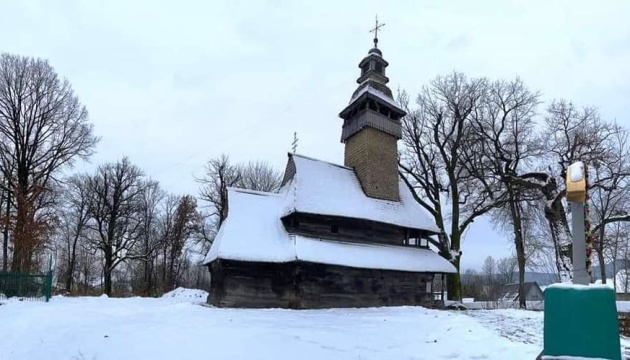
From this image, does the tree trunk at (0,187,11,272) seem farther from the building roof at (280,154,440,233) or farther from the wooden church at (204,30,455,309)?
the building roof at (280,154,440,233)

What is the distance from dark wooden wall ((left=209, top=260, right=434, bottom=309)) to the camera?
17891 millimetres

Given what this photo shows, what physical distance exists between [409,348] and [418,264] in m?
14.3

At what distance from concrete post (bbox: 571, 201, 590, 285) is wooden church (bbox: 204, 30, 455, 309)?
1304 centimetres

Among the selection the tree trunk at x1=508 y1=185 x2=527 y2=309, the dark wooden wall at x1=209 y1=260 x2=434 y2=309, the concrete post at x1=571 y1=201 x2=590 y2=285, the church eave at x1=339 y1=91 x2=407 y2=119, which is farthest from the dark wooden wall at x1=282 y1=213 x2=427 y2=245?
the concrete post at x1=571 y1=201 x2=590 y2=285

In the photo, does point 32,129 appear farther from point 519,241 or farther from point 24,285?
point 519,241

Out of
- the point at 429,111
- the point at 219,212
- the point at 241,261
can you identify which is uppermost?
the point at 429,111

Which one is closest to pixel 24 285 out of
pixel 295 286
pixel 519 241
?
pixel 295 286

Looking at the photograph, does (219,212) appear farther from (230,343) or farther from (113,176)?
(230,343)

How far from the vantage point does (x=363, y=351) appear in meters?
7.62

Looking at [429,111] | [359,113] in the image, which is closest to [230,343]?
[359,113]

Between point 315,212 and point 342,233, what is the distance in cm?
215

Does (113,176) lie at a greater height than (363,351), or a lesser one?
greater

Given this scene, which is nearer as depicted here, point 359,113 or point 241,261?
point 241,261

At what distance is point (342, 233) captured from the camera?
2103 cm
